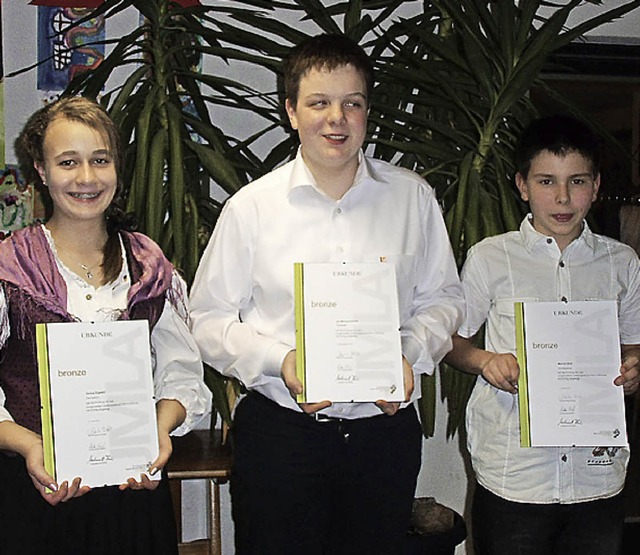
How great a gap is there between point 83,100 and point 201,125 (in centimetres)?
75

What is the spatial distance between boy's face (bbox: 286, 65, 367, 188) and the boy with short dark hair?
420 millimetres

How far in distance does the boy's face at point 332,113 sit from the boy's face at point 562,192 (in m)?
0.42

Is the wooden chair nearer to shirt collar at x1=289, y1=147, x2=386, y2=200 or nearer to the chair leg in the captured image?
the chair leg

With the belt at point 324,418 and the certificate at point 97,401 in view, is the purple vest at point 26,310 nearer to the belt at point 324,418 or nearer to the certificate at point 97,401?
the certificate at point 97,401

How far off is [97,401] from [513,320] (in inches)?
33.2

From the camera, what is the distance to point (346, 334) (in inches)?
61.6

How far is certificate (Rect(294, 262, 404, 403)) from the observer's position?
155cm

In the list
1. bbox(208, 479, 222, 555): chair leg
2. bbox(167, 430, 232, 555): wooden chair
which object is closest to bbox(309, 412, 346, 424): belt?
bbox(167, 430, 232, 555): wooden chair

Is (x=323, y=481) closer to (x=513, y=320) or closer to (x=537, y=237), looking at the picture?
(x=513, y=320)

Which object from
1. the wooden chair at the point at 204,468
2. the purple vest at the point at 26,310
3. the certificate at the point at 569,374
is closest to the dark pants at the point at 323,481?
the certificate at the point at 569,374

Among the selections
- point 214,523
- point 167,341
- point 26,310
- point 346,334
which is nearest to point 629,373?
point 346,334

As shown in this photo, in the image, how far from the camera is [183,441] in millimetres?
2631

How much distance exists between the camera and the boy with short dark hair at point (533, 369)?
1.73 metres

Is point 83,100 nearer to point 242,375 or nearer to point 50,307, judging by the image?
point 50,307
